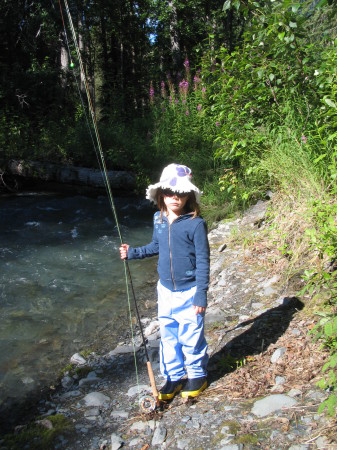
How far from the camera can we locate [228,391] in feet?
9.61

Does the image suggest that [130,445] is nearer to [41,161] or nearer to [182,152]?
[182,152]

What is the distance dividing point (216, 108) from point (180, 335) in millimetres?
4019

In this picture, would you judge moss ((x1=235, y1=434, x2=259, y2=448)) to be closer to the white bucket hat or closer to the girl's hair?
the girl's hair

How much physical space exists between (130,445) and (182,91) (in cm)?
1032

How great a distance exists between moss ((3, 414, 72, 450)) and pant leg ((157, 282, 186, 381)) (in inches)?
30.9

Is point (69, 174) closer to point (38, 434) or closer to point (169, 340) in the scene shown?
point (169, 340)

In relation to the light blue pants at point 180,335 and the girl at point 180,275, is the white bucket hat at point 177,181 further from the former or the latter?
the light blue pants at point 180,335

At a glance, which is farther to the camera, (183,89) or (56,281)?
(183,89)

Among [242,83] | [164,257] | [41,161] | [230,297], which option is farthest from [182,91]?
[164,257]

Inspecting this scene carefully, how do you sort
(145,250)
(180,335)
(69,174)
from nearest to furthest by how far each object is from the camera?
(180,335) < (145,250) < (69,174)

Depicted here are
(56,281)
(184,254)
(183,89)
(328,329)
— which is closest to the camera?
(328,329)

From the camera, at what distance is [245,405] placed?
271 centimetres

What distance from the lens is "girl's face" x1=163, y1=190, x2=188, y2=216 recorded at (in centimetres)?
287

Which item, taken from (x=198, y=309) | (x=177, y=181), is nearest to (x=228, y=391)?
(x=198, y=309)
